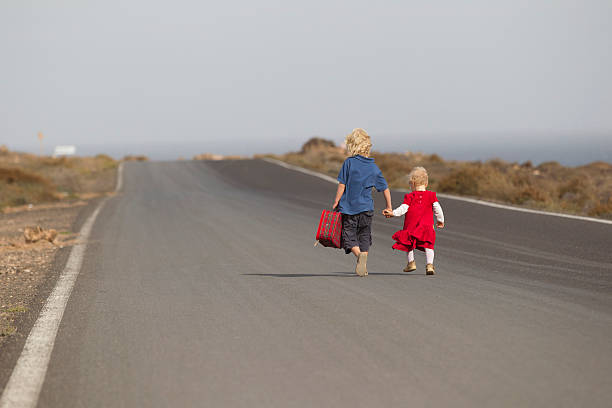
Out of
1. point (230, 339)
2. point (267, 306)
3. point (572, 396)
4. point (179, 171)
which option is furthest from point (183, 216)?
point (179, 171)

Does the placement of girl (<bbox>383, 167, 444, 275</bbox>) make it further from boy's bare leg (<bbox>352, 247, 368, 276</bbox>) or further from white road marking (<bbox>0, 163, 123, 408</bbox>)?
white road marking (<bbox>0, 163, 123, 408</bbox>)

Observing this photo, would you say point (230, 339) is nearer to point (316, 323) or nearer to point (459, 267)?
point (316, 323)

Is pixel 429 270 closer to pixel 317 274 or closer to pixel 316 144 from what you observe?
pixel 317 274

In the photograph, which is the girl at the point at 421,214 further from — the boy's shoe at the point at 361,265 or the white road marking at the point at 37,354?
the white road marking at the point at 37,354

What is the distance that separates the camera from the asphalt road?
3.98m

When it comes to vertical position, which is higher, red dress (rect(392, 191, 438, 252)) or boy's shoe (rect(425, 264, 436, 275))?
red dress (rect(392, 191, 438, 252))

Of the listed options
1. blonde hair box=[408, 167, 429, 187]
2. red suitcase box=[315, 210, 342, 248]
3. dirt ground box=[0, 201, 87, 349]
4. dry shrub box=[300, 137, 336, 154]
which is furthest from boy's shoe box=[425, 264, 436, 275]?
dry shrub box=[300, 137, 336, 154]

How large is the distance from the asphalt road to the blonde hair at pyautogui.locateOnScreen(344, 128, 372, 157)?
5.06ft

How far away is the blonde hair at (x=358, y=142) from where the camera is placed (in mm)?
7566

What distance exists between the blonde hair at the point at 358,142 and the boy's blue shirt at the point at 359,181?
2.7 inches

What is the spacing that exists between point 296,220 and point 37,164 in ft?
118

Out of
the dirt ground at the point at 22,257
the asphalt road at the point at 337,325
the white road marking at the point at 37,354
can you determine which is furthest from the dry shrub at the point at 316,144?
the white road marking at the point at 37,354

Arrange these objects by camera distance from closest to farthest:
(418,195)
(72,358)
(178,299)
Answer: (72,358) → (178,299) → (418,195)

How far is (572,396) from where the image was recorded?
3.77 metres
